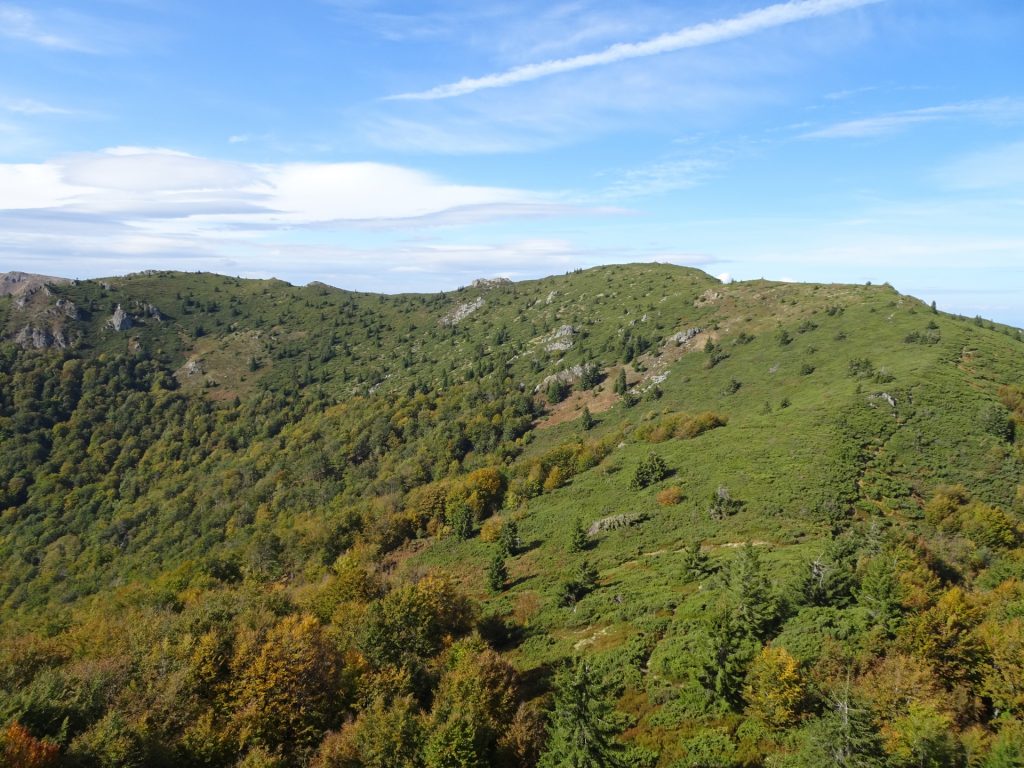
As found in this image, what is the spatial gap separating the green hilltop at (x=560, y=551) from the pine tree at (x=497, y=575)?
38 centimetres

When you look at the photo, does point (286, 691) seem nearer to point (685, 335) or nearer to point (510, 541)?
point (510, 541)

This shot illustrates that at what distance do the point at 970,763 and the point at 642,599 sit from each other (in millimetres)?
21522

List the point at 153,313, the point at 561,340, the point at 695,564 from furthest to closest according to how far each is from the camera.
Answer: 1. the point at 153,313
2. the point at 561,340
3. the point at 695,564

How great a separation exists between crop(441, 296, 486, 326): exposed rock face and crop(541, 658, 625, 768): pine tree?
536ft

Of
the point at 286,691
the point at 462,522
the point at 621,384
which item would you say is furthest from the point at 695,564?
the point at 621,384

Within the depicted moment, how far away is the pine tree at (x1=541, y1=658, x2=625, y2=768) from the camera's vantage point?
1932 centimetres

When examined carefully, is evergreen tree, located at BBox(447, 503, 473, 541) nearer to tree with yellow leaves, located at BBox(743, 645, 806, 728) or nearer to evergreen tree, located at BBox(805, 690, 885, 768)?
tree with yellow leaves, located at BBox(743, 645, 806, 728)

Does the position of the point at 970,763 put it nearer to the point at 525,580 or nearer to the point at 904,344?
the point at 525,580

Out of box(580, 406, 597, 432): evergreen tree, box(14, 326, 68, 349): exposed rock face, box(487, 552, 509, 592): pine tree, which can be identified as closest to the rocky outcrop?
box(14, 326, 68, 349): exposed rock face

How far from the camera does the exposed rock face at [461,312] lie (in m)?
182

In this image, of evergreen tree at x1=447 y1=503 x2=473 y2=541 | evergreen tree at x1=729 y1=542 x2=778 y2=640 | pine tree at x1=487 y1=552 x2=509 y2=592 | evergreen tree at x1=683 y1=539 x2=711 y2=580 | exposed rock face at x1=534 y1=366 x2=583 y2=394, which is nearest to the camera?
evergreen tree at x1=729 y1=542 x2=778 y2=640

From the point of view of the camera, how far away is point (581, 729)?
19.5m

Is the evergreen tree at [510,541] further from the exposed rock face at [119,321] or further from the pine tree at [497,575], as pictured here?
the exposed rock face at [119,321]

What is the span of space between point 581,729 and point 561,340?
120180 millimetres
